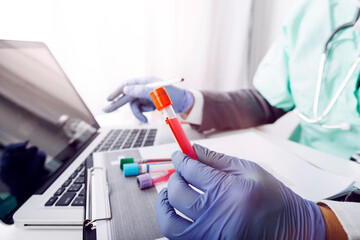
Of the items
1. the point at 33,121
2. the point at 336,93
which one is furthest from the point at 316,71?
the point at 33,121

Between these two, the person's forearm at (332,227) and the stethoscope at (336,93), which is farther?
the stethoscope at (336,93)

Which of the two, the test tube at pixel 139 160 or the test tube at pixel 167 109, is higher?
the test tube at pixel 167 109

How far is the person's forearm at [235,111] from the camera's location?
657 millimetres

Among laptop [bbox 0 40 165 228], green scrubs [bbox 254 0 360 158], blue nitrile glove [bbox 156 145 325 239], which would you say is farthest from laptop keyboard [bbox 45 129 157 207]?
green scrubs [bbox 254 0 360 158]

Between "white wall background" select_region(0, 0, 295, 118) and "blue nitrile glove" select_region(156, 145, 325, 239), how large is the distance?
61cm

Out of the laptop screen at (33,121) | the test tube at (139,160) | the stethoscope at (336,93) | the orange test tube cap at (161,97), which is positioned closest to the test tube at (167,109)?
the orange test tube cap at (161,97)

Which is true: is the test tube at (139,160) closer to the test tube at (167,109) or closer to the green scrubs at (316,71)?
the test tube at (167,109)

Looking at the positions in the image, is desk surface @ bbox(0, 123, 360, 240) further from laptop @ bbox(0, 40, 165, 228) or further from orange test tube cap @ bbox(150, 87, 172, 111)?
orange test tube cap @ bbox(150, 87, 172, 111)

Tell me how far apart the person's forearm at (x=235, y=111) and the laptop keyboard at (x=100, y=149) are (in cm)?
17

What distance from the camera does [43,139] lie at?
0.44 m

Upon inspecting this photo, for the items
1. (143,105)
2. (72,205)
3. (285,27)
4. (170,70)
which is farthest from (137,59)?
(72,205)

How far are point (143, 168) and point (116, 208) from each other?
0.08 meters

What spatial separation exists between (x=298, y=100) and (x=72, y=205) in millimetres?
673

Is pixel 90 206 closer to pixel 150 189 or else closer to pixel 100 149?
pixel 150 189
